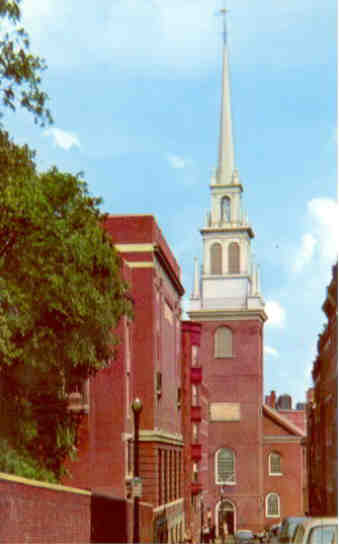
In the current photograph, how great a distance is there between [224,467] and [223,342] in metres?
9.28

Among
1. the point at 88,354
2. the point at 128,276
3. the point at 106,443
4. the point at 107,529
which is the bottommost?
the point at 107,529

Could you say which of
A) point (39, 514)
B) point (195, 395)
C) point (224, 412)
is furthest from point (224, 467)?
point (39, 514)

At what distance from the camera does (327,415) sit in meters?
55.8

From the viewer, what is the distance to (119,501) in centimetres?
2611

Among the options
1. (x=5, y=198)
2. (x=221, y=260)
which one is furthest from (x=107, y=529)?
(x=221, y=260)

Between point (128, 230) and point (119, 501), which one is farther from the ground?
point (128, 230)

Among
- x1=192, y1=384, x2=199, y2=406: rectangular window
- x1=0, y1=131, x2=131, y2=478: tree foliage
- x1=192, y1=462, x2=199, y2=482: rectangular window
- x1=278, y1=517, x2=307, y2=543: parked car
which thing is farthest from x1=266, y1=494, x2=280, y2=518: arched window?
x1=278, y1=517, x2=307, y2=543: parked car

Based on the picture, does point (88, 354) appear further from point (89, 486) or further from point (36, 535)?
point (36, 535)

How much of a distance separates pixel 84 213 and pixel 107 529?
8206mm

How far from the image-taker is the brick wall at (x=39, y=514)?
1836 cm

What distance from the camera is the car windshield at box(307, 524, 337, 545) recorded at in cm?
1508

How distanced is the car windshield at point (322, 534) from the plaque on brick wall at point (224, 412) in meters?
53.8

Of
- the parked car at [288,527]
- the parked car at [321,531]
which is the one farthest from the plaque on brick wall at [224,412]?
the parked car at [321,531]

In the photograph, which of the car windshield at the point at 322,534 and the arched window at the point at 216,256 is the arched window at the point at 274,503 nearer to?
the arched window at the point at 216,256
